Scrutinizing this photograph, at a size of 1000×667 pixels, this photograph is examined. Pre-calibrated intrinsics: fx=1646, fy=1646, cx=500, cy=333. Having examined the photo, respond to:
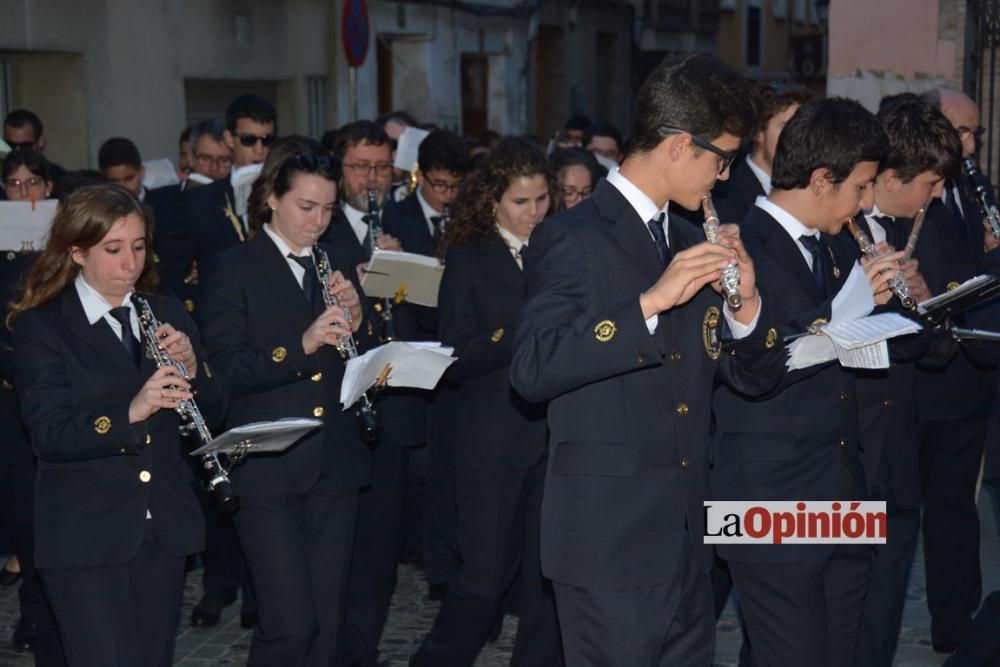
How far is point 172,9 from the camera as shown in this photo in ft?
55.2

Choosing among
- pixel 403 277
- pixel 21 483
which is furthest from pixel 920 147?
pixel 21 483

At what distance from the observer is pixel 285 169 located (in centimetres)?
610

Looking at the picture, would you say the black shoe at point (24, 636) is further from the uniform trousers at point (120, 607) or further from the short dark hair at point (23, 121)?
the short dark hair at point (23, 121)

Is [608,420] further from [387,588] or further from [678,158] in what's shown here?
[387,588]

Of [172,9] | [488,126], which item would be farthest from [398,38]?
[172,9]

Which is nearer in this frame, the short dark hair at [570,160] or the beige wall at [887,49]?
the short dark hair at [570,160]

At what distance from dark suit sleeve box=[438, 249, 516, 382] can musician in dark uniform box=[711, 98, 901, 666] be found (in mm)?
1464

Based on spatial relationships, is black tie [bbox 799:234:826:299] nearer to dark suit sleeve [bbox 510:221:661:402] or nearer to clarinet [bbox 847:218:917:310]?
clarinet [bbox 847:218:917:310]

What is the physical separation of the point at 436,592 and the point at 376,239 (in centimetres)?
181

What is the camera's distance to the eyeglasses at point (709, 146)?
433 centimetres

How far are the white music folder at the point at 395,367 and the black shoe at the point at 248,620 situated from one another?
197 centimetres

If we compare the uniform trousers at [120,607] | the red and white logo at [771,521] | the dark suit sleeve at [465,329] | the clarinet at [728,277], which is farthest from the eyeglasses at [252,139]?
the clarinet at [728,277]

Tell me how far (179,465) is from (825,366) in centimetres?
212

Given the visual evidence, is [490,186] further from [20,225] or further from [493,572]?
[20,225]
